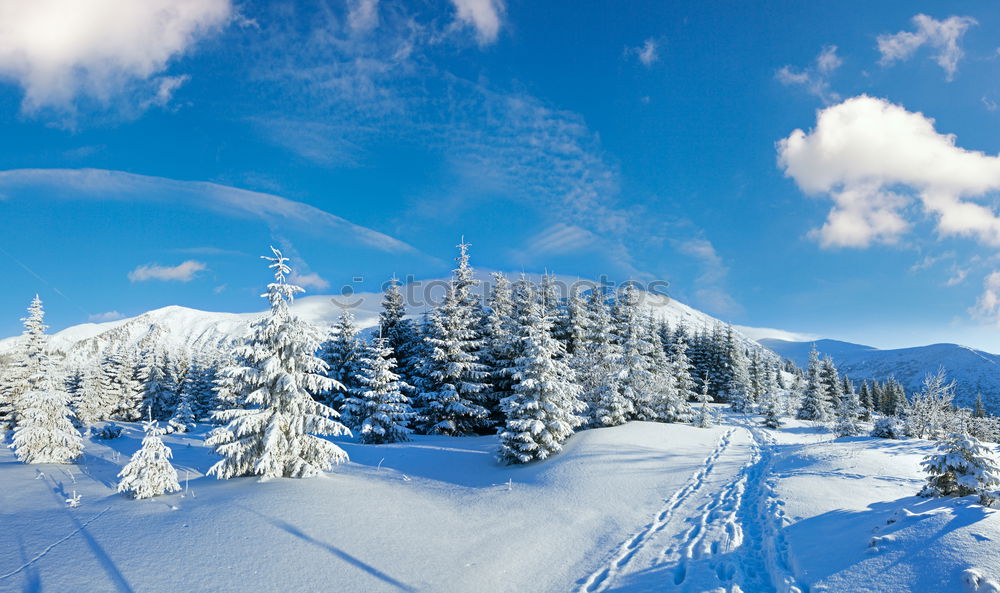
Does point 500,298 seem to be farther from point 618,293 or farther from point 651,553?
point 651,553

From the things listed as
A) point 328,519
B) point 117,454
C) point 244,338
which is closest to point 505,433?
point 328,519

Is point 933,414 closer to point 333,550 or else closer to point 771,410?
point 771,410

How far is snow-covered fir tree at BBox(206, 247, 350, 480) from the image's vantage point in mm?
13594

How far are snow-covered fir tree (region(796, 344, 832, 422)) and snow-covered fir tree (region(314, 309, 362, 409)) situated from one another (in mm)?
46992

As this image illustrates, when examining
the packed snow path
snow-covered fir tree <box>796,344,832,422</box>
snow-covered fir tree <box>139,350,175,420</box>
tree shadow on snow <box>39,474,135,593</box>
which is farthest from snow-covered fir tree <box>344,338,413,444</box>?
snow-covered fir tree <box>796,344,832,422</box>

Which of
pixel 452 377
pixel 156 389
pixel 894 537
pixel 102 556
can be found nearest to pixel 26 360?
pixel 156 389

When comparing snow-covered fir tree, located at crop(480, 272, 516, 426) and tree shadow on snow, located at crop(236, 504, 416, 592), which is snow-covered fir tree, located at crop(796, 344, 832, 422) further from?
tree shadow on snow, located at crop(236, 504, 416, 592)

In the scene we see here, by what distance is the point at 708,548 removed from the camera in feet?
29.1

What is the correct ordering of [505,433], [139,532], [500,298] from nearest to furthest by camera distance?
[139,532] < [505,433] < [500,298]

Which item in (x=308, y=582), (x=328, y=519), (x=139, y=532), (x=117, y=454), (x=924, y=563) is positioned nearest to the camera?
(x=924, y=563)

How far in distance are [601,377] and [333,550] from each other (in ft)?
61.5

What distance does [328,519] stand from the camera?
10.5m

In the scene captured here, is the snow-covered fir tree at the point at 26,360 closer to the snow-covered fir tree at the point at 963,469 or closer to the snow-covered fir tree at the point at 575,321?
the snow-covered fir tree at the point at 575,321

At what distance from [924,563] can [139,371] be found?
6916 cm
